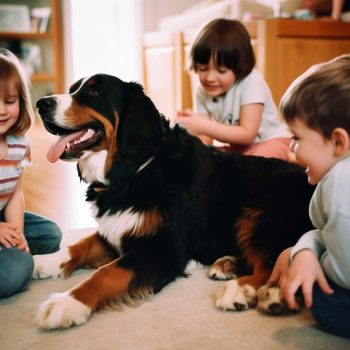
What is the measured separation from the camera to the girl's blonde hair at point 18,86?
160 centimetres

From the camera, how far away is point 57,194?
294cm

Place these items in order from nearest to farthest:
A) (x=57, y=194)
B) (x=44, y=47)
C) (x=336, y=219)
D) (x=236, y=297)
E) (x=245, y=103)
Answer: (x=336, y=219)
(x=236, y=297)
(x=245, y=103)
(x=57, y=194)
(x=44, y=47)

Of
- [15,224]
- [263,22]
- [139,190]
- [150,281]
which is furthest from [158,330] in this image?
[263,22]

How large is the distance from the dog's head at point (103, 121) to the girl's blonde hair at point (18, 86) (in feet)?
0.48

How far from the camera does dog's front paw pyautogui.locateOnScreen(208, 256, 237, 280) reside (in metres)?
1.62

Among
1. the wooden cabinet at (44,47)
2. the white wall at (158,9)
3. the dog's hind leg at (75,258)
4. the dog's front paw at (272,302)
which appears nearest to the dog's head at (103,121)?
the dog's hind leg at (75,258)

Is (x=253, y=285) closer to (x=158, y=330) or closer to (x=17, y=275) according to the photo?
(x=158, y=330)

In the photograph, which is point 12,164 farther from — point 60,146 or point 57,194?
point 57,194

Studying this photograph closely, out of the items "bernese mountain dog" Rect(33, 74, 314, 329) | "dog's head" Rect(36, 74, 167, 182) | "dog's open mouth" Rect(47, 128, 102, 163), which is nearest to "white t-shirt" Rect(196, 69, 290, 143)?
"bernese mountain dog" Rect(33, 74, 314, 329)

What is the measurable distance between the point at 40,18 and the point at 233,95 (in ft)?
13.8

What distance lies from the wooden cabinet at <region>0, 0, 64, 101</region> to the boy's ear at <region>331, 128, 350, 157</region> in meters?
5.29

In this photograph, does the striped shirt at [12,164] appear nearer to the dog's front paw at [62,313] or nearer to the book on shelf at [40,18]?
the dog's front paw at [62,313]

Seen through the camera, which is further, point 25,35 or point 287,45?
point 25,35

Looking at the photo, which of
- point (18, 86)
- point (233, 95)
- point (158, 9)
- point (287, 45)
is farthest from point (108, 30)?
point (18, 86)
